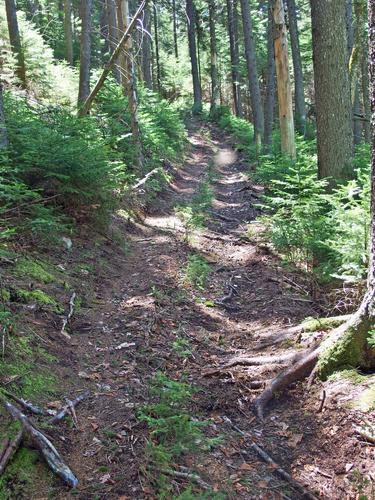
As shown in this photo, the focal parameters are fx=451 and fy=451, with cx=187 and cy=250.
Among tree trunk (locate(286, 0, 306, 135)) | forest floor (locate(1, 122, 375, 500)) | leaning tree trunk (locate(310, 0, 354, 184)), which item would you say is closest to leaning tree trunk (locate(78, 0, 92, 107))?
forest floor (locate(1, 122, 375, 500))

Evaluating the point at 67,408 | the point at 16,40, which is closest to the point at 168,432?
the point at 67,408

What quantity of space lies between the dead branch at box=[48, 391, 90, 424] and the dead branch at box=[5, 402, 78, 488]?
0.28m

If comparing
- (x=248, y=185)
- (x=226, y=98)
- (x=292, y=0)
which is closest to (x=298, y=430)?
(x=248, y=185)

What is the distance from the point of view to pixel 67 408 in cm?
356

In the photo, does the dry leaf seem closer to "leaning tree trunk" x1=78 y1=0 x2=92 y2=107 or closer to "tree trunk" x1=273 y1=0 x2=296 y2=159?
"tree trunk" x1=273 y1=0 x2=296 y2=159

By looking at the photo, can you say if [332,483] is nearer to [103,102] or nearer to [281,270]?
[281,270]

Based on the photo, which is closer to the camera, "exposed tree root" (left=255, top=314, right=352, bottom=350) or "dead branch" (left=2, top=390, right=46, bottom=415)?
"dead branch" (left=2, top=390, right=46, bottom=415)

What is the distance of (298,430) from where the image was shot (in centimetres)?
380

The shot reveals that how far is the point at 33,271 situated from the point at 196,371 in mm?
2361

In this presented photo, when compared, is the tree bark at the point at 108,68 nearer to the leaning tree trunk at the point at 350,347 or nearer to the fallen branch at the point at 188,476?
the leaning tree trunk at the point at 350,347

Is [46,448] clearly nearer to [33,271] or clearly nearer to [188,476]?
[188,476]

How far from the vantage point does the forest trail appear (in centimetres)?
313

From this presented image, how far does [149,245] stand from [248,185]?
740cm

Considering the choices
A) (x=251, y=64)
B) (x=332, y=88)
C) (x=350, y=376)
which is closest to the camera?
(x=350, y=376)
